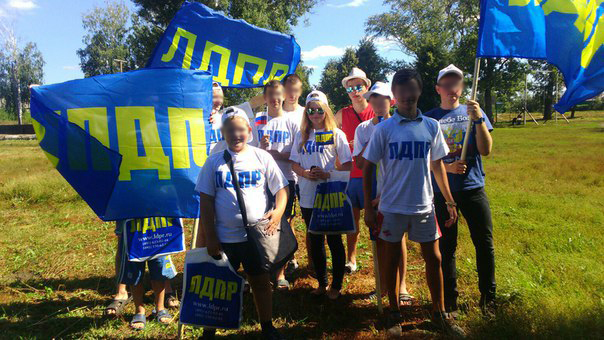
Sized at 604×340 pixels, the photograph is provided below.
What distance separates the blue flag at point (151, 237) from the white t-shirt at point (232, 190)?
3.03ft

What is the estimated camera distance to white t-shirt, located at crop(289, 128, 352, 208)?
396 cm

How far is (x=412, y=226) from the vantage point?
10.6 ft

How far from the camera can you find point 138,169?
132 inches

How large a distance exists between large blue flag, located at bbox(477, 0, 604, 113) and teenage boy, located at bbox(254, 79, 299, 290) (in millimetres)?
2093

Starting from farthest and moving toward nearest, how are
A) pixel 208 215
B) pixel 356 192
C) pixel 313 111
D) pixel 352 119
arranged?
pixel 352 119, pixel 356 192, pixel 313 111, pixel 208 215

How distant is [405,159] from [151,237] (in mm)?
2485

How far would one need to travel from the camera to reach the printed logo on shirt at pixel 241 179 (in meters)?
3.07

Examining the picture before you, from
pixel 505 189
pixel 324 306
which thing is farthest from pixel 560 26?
pixel 505 189

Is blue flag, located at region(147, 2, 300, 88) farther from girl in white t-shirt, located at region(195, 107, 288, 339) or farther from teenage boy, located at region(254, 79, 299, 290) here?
girl in white t-shirt, located at region(195, 107, 288, 339)

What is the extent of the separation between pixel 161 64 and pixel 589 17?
4294 mm

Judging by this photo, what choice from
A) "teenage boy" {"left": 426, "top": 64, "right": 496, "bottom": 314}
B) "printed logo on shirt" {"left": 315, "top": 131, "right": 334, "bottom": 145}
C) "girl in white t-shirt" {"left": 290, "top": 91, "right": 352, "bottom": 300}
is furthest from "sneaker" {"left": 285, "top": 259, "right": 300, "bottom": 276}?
"teenage boy" {"left": 426, "top": 64, "right": 496, "bottom": 314}

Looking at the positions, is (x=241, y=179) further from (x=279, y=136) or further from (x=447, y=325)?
(x=447, y=325)

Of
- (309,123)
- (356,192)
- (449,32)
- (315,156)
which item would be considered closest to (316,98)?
(309,123)

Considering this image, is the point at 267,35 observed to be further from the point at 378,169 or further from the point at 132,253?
the point at 132,253
